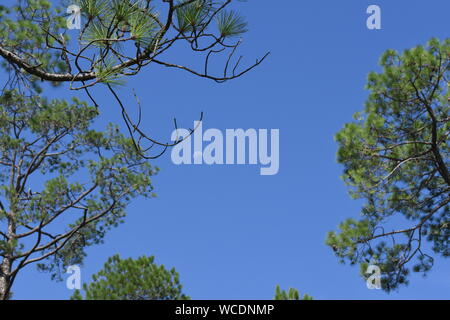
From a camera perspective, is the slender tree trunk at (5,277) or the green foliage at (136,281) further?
the green foliage at (136,281)

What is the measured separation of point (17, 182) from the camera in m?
9.73

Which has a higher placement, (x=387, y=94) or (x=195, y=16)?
(x=387, y=94)

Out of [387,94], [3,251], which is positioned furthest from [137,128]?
[387,94]

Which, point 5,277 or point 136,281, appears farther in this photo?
point 136,281

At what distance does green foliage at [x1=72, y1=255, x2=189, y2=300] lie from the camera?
36.9 ft

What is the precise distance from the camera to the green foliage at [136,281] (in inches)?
443

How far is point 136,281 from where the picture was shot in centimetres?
1138

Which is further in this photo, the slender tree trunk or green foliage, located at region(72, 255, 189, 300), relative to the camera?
green foliage, located at region(72, 255, 189, 300)

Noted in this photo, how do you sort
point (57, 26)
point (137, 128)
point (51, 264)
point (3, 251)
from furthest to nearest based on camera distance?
point (51, 264) < point (3, 251) < point (57, 26) < point (137, 128)

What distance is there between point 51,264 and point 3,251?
1483mm
